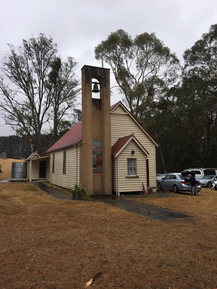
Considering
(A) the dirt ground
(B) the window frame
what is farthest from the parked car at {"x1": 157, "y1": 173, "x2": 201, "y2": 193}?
(A) the dirt ground

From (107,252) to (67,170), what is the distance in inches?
556

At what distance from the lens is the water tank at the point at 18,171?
2988 centimetres

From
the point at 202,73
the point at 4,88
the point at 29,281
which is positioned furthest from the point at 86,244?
the point at 202,73

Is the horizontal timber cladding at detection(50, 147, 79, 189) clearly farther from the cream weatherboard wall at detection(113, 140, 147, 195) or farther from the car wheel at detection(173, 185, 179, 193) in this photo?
the car wheel at detection(173, 185, 179, 193)

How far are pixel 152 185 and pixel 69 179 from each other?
249 inches

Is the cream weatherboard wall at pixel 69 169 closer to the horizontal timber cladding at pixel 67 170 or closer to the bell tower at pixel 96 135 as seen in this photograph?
the horizontal timber cladding at pixel 67 170

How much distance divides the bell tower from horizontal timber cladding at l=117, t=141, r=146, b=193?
0.76 metres

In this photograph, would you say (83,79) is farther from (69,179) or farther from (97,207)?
(97,207)

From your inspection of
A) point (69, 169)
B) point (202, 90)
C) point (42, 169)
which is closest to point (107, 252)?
point (69, 169)

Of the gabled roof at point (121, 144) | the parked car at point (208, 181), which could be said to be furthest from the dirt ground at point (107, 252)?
the parked car at point (208, 181)

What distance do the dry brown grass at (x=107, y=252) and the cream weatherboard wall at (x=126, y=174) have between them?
282 inches

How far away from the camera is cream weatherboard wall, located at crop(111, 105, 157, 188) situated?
18.5 m

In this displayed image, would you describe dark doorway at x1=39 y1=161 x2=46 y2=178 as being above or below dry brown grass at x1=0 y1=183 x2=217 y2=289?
above

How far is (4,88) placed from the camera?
32406 mm
